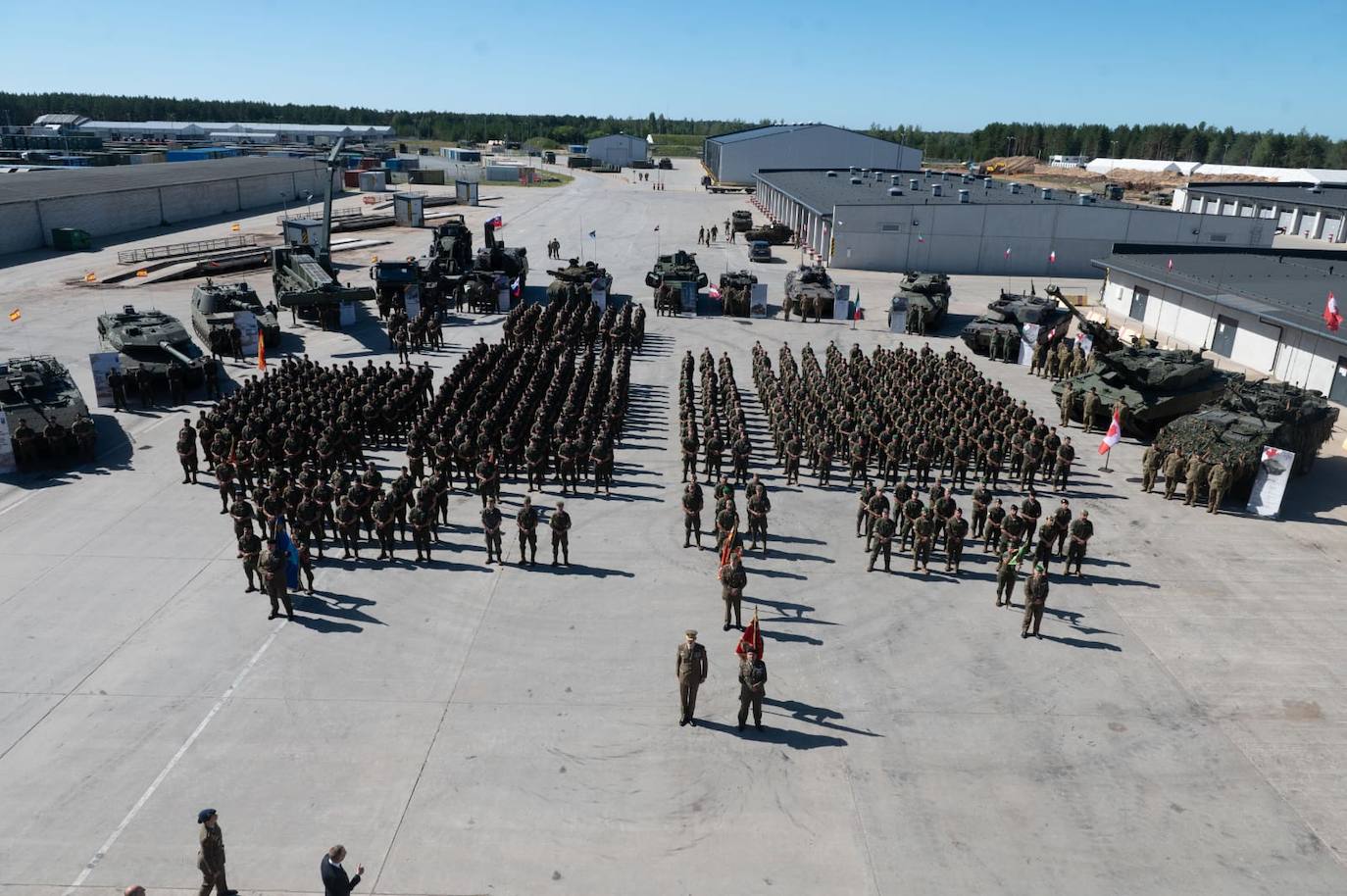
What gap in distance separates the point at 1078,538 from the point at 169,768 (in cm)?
1343

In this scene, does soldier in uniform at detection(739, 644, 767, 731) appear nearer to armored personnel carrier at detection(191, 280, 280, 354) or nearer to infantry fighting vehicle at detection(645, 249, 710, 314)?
armored personnel carrier at detection(191, 280, 280, 354)

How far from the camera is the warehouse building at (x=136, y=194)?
4728 centimetres

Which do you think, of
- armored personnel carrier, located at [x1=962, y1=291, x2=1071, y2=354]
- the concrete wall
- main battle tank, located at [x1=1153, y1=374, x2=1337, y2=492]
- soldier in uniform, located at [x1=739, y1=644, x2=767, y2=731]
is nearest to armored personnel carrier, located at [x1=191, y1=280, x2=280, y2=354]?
soldier in uniform, located at [x1=739, y1=644, x2=767, y2=731]

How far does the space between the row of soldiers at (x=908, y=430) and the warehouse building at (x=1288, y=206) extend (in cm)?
4960

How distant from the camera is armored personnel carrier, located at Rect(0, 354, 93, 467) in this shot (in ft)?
59.6

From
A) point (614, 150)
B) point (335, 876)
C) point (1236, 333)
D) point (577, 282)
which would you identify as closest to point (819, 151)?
point (614, 150)

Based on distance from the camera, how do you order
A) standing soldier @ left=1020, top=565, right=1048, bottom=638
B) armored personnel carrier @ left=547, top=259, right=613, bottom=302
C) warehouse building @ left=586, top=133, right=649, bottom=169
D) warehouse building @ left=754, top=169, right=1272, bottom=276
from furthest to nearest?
warehouse building @ left=586, top=133, right=649, bottom=169 → warehouse building @ left=754, top=169, right=1272, bottom=276 → armored personnel carrier @ left=547, top=259, right=613, bottom=302 → standing soldier @ left=1020, top=565, right=1048, bottom=638

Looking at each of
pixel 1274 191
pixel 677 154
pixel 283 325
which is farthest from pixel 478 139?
pixel 283 325

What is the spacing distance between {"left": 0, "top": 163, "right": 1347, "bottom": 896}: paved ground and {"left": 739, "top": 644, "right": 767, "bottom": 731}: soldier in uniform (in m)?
0.38

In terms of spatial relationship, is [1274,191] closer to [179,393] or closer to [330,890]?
[179,393]

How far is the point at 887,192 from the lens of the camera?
5503 cm

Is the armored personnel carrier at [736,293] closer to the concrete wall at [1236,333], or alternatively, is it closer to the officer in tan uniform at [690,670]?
the concrete wall at [1236,333]

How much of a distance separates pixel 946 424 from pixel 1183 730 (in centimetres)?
1017

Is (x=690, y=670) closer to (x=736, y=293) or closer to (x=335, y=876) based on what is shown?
(x=335, y=876)
